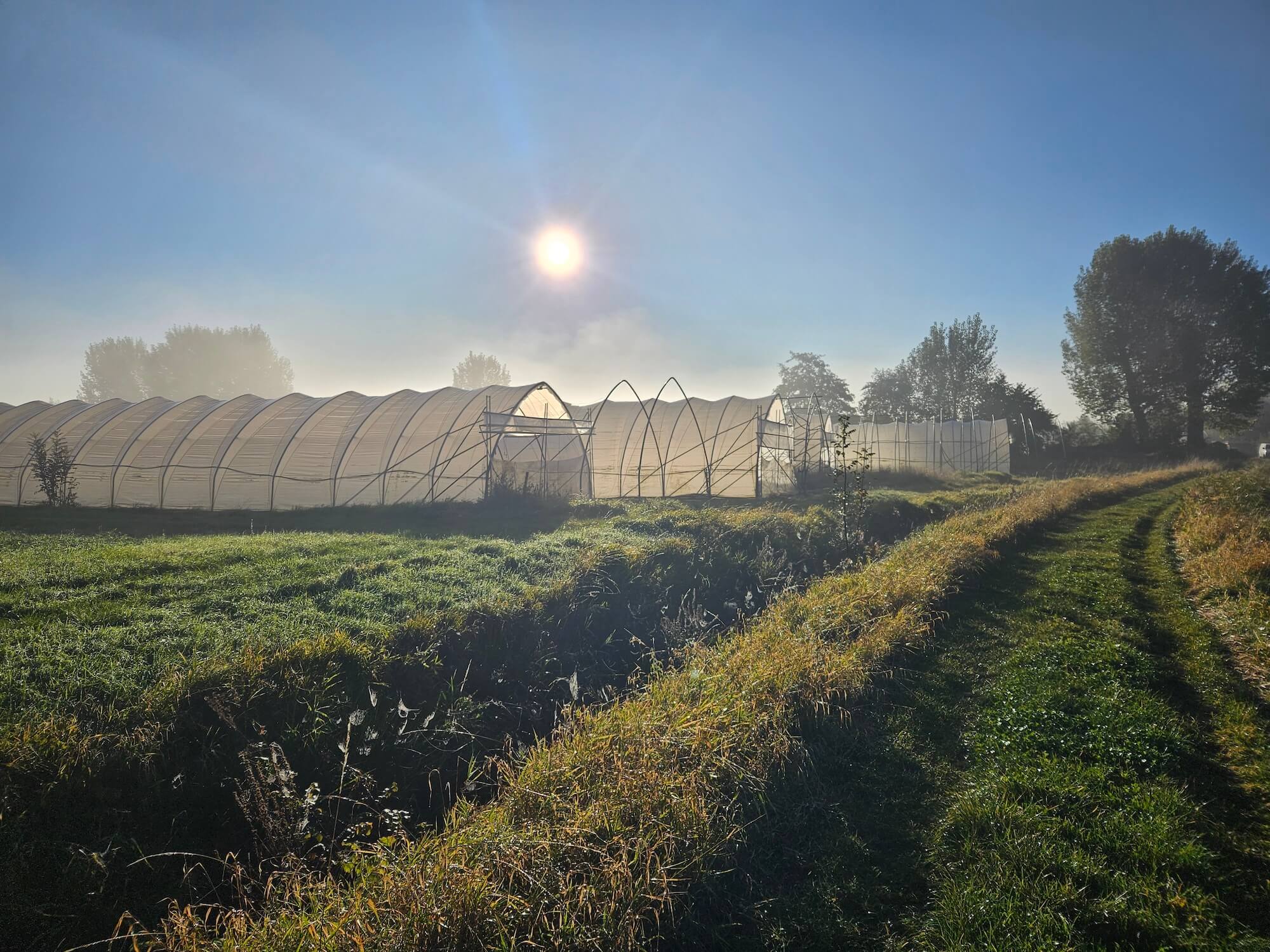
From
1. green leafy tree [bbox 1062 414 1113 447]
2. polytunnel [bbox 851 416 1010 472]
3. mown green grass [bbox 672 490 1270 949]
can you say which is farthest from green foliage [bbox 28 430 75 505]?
green leafy tree [bbox 1062 414 1113 447]

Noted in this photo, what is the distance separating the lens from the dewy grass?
3.14 meters

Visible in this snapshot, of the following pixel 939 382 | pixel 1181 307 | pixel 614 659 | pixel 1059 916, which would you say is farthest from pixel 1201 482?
pixel 939 382

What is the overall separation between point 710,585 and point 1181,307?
47.9 metres

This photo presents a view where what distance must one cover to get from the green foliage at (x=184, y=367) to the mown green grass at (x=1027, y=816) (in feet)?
324

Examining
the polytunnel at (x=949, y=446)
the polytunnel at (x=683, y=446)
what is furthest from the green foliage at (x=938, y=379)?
the polytunnel at (x=683, y=446)

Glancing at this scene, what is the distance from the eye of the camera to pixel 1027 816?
3.89 m

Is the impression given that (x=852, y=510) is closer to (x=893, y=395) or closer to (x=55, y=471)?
(x=55, y=471)

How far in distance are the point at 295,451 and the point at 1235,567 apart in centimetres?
1990

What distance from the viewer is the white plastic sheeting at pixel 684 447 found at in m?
22.4

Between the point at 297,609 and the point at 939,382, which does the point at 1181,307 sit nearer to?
the point at 939,382

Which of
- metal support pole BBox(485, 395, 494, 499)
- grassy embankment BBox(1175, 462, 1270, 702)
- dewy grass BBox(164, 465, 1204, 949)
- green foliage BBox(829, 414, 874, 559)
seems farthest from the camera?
metal support pole BBox(485, 395, 494, 499)

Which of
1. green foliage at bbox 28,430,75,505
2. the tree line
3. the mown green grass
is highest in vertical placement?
the tree line

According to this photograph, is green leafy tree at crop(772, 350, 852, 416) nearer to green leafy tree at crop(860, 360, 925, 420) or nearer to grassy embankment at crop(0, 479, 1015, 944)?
green leafy tree at crop(860, 360, 925, 420)

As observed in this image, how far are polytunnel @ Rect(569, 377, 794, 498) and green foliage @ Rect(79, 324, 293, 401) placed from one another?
81825 mm
